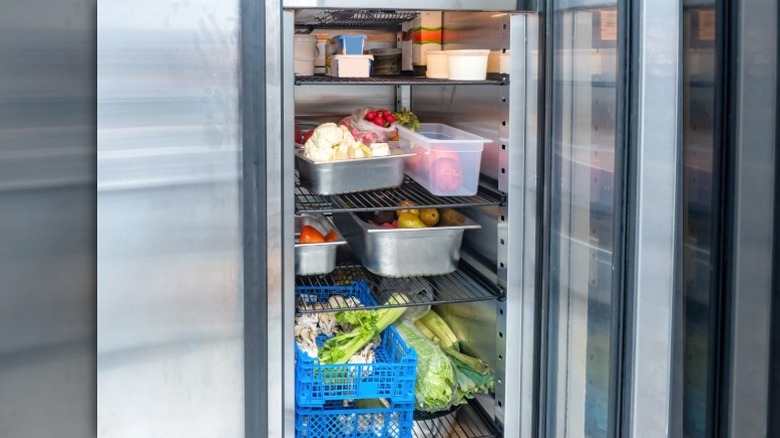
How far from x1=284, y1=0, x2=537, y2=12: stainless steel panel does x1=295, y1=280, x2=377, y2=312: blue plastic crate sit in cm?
80

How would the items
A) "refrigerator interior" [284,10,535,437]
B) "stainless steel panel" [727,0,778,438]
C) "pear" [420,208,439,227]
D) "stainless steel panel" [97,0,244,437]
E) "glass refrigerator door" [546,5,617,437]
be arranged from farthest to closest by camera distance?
1. "pear" [420,208,439,227]
2. "refrigerator interior" [284,10,535,437]
3. "stainless steel panel" [97,0,244,437]
4. "glass refrigerator door" [546,5,617,437]
5. "stainless steel panel" [727,0,778,438]

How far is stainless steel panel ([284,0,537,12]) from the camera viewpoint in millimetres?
1610

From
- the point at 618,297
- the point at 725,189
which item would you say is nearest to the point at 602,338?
the point at 618,297

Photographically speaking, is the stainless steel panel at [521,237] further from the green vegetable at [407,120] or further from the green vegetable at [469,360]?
the green vegetable at [407,120]

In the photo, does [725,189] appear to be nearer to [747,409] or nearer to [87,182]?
[747,409]

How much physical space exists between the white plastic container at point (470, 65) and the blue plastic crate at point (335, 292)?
2.13ft

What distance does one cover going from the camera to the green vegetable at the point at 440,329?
2.27 meters

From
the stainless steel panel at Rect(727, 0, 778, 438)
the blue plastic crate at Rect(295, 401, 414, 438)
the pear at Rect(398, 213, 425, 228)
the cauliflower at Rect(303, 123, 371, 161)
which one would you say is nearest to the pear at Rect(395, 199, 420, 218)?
the pear at Rect(398, 213, 425, 228)

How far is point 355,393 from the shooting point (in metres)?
1.92

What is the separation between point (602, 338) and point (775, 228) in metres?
0.41

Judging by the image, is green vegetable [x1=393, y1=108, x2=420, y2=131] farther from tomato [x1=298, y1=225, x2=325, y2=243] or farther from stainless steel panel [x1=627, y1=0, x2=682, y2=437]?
stainless steel panel [x1=627, y1=0, x2=682, y2=437]

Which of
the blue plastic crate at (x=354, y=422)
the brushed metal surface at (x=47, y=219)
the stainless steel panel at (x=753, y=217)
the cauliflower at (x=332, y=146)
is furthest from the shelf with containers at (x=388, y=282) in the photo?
the stainless steel panel at (x=753, y=217)

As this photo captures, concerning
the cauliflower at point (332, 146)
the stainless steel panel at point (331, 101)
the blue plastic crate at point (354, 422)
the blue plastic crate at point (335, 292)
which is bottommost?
the blue plastic crate at point (354, 422)

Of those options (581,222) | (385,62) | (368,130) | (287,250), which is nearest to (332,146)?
(368,130)
